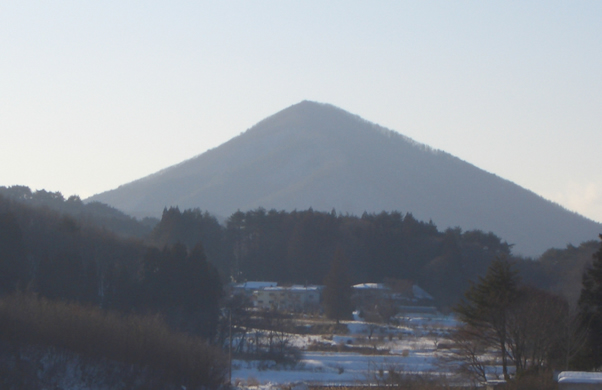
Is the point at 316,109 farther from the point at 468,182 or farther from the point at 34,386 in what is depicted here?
the point at 34,386

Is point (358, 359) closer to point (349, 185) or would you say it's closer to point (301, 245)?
point (301, 245)

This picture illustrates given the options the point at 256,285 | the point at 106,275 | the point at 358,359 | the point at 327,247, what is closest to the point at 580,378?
the point at 358,359

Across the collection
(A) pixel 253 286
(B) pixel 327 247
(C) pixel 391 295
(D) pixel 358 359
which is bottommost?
(D) pixel 358 359

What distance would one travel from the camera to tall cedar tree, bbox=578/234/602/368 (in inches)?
685

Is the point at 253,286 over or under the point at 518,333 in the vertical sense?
over

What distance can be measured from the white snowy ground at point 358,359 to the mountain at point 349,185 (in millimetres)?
69293

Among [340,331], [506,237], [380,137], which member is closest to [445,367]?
[340,331]

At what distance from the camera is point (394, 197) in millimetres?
118062

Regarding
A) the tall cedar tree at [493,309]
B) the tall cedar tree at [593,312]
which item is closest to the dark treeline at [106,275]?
the tall cedar tree at [493,309]

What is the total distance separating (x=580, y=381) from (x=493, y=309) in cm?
659

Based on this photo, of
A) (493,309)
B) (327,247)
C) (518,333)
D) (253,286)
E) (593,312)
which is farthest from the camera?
(327,247)

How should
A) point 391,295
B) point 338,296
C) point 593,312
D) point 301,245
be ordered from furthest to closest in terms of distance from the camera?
point 301,245 < point 391,295 < point 338,296 < point 593,312

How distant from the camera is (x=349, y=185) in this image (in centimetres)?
12181

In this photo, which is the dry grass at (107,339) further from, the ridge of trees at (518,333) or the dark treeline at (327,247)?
the dark treeline at (327,247)
